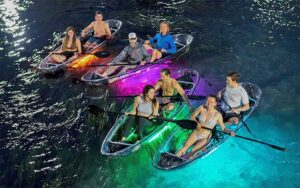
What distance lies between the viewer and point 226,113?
38.4 ft

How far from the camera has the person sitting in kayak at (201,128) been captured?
1072 centimetres

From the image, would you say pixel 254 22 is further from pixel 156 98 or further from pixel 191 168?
pixel 191 168

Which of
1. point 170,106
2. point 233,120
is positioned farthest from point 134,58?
point 233,120

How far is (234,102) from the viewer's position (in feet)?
38.2

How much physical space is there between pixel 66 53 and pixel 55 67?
84 centimetres

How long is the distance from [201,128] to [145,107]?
6.24 feet

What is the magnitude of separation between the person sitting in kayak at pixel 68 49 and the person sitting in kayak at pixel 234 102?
7.01 metres

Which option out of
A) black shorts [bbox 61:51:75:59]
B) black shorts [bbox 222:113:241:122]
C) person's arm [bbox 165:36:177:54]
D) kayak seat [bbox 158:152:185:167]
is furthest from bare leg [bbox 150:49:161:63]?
kayak seat [bbox 158:152:185:167]

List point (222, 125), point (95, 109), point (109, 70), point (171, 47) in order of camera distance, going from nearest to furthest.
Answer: point (222, 125) < point (95, 109) < point (109, 70) < point (171, 47)

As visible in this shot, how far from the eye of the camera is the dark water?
36.7ft

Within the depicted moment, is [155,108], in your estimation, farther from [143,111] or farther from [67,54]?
[67,54]

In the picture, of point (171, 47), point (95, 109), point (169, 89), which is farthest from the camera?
point (171, 47)

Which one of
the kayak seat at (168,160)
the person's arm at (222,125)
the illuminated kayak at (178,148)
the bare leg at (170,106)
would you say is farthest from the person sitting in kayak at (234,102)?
the kayak seat at (168,160)

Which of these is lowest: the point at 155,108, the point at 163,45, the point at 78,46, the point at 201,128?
the point at 201,128
